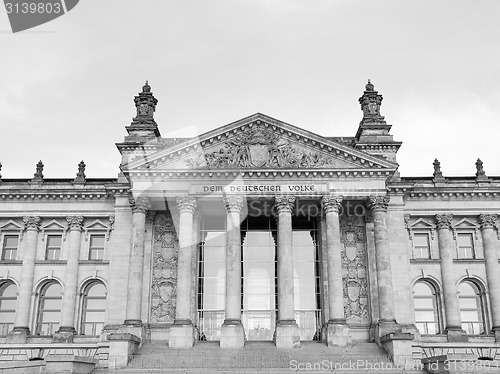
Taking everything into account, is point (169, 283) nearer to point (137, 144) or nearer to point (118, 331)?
point (118, 331)

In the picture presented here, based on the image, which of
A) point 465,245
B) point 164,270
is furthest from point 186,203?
point 465,245

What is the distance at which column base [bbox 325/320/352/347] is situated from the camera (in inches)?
1503

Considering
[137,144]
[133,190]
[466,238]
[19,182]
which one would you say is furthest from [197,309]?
[466,238]

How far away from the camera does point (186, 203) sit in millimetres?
41281

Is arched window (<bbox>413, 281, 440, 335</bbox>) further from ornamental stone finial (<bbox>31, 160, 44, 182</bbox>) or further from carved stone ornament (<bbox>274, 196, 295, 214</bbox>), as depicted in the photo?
ornamental stone finial (<bbox>31, 160, 44, 182</bbox>)

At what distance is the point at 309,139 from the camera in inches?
1657

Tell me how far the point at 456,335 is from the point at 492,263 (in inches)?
250

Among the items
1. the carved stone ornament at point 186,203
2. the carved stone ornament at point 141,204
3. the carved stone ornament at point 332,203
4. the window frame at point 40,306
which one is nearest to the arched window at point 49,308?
the window frame at point 40,306

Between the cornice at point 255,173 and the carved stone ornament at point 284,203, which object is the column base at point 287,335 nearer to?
the carved stone ornament at point 284,203

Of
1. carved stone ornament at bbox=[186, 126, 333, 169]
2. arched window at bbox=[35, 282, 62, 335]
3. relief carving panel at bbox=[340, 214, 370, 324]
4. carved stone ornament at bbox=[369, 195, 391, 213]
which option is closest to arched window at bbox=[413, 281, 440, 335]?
relief carving panel at bbox=[340, 214, 370, 324]

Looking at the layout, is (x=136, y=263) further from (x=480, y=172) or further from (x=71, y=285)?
(x=480, y=172)

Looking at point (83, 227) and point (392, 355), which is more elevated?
point (83, 227)

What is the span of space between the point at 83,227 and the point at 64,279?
412cm

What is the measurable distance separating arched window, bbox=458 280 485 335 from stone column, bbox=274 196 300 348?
14.8 meters
